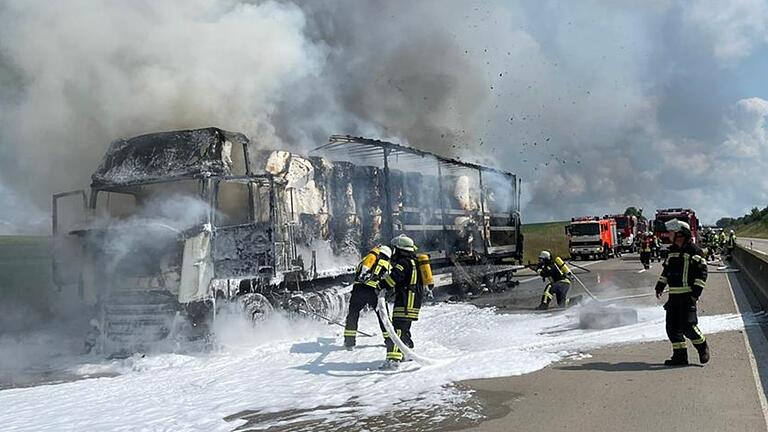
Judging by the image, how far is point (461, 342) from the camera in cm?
872

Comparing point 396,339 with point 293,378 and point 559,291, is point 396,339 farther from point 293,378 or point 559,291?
point 559,291

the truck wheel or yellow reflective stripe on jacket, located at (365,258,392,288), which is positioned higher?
yellow reflective stripe on jacket, located at (365,258,392,288)

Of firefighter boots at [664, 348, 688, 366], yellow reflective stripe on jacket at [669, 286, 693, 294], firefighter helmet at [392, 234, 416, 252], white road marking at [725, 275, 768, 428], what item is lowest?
white road marking at [725, 275, 768, 428]

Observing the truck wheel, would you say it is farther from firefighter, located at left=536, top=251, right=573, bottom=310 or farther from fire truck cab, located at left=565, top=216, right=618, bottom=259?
fire truck cab, located at left=565, top=216, right=618, bottom=259

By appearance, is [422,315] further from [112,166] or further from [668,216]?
[668,216]

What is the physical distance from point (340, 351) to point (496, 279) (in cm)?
949

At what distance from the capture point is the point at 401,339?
722 cm

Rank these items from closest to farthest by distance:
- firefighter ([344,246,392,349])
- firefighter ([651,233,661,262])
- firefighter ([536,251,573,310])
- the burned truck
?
firefighter ([344,246,392,349]) < the burned truck < firefighter ([536,251,573,310]) < firefighter ([651,233,661,262])

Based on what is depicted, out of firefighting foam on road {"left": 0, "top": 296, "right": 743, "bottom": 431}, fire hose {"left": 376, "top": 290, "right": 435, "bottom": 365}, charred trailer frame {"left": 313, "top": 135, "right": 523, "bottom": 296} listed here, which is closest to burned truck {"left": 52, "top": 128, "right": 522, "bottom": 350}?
charred trailer frame {"left": 313, "top": 135, "right": 523, "bottom": 296}

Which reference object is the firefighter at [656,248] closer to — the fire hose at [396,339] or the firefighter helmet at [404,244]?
the firefighter helmet at [404,244]

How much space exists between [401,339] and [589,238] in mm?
26976

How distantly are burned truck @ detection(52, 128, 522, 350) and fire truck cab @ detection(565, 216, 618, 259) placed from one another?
22.9 metres

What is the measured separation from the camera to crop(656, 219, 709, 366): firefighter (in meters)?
6.55

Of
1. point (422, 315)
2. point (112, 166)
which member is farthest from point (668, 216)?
point (112, 166)
